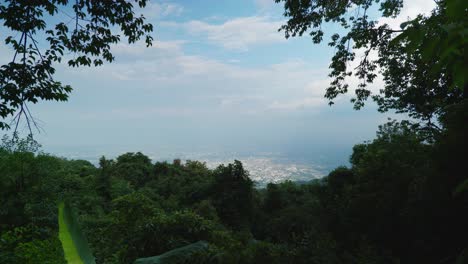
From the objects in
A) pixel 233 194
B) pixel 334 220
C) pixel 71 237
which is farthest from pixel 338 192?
pixel 71 237

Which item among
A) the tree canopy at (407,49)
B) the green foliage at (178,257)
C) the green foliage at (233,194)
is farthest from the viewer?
the green foliage at (233,194)

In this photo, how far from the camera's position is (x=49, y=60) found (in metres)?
3.99

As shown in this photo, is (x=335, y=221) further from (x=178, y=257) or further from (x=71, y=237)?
(x=71, y=237)

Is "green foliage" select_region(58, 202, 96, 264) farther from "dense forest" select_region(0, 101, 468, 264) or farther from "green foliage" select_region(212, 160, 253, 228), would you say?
"green foliage" select_region(212, 160, 253, 228)

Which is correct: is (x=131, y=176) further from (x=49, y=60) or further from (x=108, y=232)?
(x=49, y=60)

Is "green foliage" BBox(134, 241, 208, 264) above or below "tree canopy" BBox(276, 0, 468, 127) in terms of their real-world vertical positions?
below

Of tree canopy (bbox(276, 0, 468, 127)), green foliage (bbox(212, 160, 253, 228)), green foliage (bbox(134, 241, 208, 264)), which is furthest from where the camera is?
green foliage (bbox(212, 160, 253, 228))

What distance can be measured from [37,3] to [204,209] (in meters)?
16.2

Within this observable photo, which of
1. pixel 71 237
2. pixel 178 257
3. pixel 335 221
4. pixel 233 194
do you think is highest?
pixel 71 237

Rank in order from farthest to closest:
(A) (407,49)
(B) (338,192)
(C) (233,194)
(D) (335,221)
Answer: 1. (C) (233,194)
2. (B) (338,192)
3. (D) (335,221)
4. (A) (407,49)

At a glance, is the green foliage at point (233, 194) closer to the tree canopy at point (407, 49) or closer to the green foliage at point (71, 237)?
the tree canopy at point (407, 49)

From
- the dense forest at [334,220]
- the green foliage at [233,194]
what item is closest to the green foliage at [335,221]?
the dense forest at [334,220]

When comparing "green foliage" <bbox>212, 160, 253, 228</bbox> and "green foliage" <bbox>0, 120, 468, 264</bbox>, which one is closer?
"green foliage" <bbox>0, 120, 468, 264</bbox>

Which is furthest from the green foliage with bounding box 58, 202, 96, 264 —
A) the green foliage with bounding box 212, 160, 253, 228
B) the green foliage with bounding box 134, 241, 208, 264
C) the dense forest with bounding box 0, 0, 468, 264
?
the green foliage with bounding box 212, 160, 253, 228
